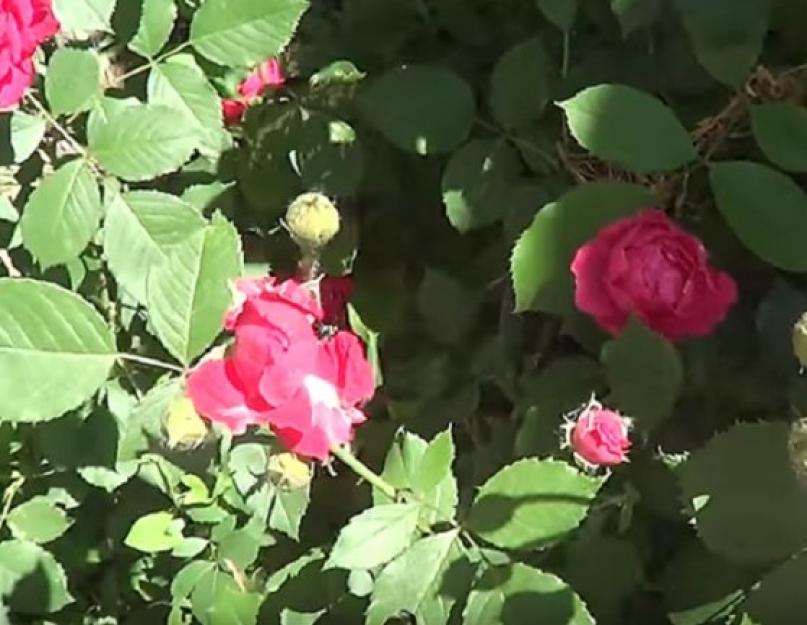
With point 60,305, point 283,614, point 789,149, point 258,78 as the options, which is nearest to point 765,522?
point 789,149

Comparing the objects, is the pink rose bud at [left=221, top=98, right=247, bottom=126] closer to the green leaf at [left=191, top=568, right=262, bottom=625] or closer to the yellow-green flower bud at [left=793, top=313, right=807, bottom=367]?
the green leaf at [left=191, top=568, right=262, bottom=625]

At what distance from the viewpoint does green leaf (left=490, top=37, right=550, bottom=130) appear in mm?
1220

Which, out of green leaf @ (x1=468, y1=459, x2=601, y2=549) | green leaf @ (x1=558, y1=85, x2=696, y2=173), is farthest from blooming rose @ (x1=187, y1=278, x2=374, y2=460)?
green leaf @ (x1=558, y1=85, x2=696, y2=173)

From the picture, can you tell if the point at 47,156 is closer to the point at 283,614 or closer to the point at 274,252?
the point at 274,252

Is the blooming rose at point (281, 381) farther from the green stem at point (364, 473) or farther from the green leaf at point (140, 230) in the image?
the green leaf at point (140, 230)

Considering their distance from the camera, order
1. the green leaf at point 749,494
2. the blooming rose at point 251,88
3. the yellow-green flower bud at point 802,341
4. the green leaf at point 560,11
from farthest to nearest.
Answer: the blooming rose at point 251,88
the green leaf at point 560,11
the green leaf at point 749,494
the yellow-green flower bud at point 802,341

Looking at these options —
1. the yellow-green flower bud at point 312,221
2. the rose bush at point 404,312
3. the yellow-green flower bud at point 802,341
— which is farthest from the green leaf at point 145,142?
the yellow-green flower bud at point 802,341

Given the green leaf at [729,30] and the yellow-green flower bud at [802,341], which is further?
the green leaf at [729,30]

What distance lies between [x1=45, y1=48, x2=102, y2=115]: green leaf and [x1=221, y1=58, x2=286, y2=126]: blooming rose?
→ 0.68ft

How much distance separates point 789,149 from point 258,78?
573mm

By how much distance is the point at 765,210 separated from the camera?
104 cm

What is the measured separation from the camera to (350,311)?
1.23 metres

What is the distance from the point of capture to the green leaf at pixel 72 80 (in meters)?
1.22

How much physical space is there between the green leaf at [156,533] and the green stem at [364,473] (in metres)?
0.30
